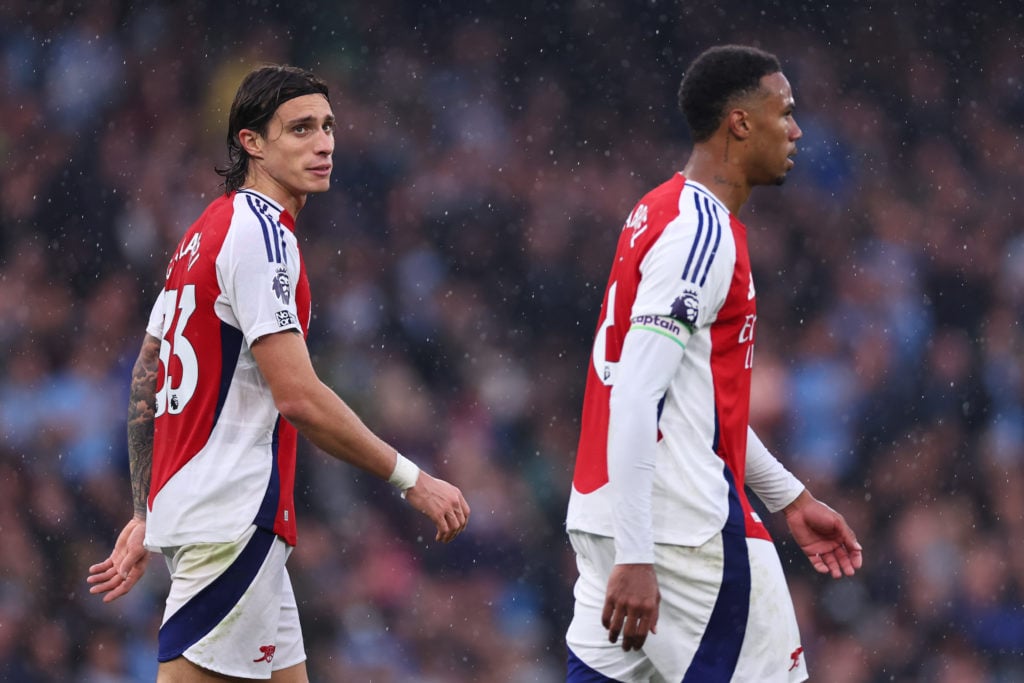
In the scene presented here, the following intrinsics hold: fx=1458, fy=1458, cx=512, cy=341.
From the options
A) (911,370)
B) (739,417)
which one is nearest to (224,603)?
(739,417)

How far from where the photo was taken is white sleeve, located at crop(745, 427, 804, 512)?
10.9 ft

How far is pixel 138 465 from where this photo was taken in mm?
3398

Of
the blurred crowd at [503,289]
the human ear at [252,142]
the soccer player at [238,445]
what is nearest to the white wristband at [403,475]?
the soccer player at [238,445]

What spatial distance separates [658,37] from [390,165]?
144 centimetres

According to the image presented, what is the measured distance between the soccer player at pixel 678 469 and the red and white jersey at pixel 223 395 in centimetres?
70

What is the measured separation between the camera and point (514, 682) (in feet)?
21.5

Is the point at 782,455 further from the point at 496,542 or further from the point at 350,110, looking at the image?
the point at 350,110

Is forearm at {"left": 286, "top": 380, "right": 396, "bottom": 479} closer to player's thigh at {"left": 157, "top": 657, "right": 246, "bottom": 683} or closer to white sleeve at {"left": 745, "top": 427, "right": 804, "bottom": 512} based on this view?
player's thigh at {"left": 157, "top": 657, "right": 246, "bottom": 683}

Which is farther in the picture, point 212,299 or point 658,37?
point 658,37

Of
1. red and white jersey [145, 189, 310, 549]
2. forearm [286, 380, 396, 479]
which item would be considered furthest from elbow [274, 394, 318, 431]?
red and white jersey [145, 189, 310, 549]

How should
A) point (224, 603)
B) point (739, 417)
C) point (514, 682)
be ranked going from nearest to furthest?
1. point (739, 417)
2. point (224, 603)
3. point (514, 682)

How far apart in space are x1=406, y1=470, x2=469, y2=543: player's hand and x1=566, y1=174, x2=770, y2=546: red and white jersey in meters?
0.26

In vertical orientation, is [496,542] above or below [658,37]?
below

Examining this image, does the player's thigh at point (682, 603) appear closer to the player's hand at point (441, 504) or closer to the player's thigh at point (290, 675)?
the player's hand at point (441, 504)
